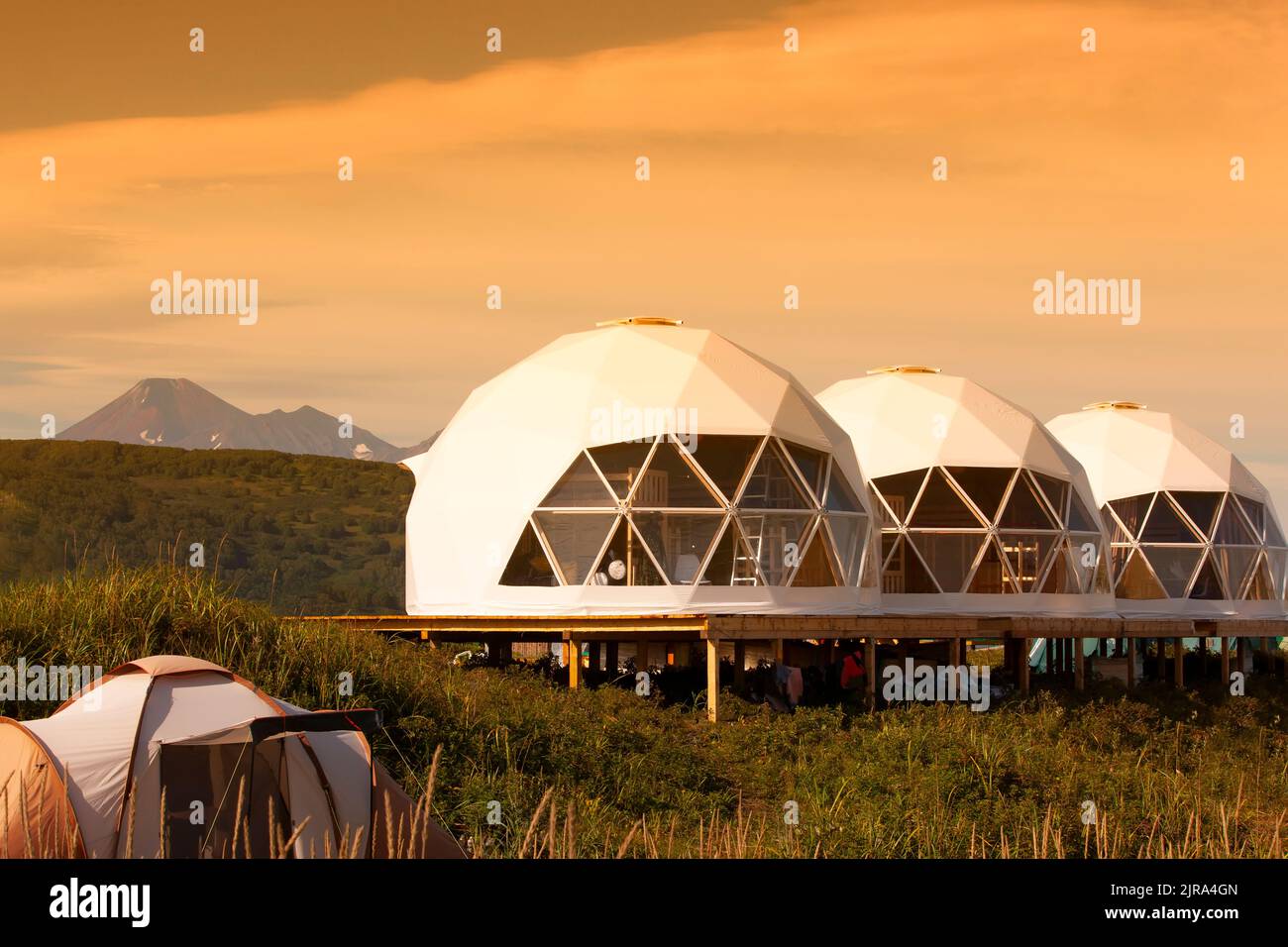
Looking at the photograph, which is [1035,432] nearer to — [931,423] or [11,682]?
[931,423]

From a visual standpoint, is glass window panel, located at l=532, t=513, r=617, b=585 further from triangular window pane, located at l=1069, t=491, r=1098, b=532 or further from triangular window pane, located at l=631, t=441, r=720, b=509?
triangular window pane, located at l=1069, t=491, r=1098, b=532

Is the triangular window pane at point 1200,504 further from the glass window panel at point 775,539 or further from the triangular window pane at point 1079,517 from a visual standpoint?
the glass window panel at point 775,539

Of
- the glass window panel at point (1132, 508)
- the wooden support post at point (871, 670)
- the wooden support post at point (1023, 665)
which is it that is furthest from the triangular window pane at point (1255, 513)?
the wooden support post at point (871, 670)

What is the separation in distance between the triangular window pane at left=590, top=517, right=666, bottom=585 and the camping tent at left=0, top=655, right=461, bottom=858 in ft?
34.3

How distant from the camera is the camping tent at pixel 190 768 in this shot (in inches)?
412

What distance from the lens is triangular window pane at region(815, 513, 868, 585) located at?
935 inches

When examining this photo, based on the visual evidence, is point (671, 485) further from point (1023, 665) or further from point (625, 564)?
point (1023, 665)

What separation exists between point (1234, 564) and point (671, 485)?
18.6 meters

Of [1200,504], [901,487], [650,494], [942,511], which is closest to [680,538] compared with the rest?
[650,494]

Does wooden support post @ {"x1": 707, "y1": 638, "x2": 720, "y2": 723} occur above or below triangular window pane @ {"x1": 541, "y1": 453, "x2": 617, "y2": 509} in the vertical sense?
below

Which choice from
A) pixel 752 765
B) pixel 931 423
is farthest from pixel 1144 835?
pixel 931 423

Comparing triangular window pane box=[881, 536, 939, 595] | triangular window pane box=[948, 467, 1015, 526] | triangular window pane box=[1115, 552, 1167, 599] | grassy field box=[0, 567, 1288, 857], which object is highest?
triangular window pane box=[948, 467, 1015, 526]

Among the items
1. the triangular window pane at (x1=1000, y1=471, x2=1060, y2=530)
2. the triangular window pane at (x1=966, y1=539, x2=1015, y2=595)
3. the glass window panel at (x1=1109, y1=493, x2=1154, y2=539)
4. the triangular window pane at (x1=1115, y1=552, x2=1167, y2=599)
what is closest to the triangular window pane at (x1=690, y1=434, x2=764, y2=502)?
the triangular window pane at (x1=966, y1=539, x2=1015, y2=595)

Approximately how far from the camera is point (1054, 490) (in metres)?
29.2
